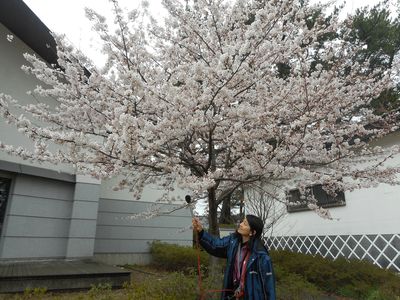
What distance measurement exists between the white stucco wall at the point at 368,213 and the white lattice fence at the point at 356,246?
0.14 meters

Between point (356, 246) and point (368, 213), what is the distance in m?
0.89

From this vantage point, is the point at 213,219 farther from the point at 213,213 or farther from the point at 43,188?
the point at 43,188

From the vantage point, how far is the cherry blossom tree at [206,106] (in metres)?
3.82

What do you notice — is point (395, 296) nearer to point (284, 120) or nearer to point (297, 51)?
point (284, 120)

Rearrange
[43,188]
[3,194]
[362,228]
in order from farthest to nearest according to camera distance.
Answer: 1. [362,228]
2. [43,188]
3. [3,194]

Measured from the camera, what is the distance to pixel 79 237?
316 inches

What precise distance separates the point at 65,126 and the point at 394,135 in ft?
23.6

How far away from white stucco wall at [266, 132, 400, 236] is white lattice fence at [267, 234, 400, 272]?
140 mm

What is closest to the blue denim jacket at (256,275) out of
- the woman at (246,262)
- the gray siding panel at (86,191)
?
the woman at (246,262)

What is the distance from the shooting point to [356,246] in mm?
8305

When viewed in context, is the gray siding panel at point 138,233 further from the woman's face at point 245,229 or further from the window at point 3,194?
the woman's face at point 245,229

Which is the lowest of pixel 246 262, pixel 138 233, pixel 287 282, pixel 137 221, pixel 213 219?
pixel 287 282

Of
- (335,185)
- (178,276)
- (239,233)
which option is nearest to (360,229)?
(335,185)

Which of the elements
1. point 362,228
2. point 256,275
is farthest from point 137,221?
point 256,275
